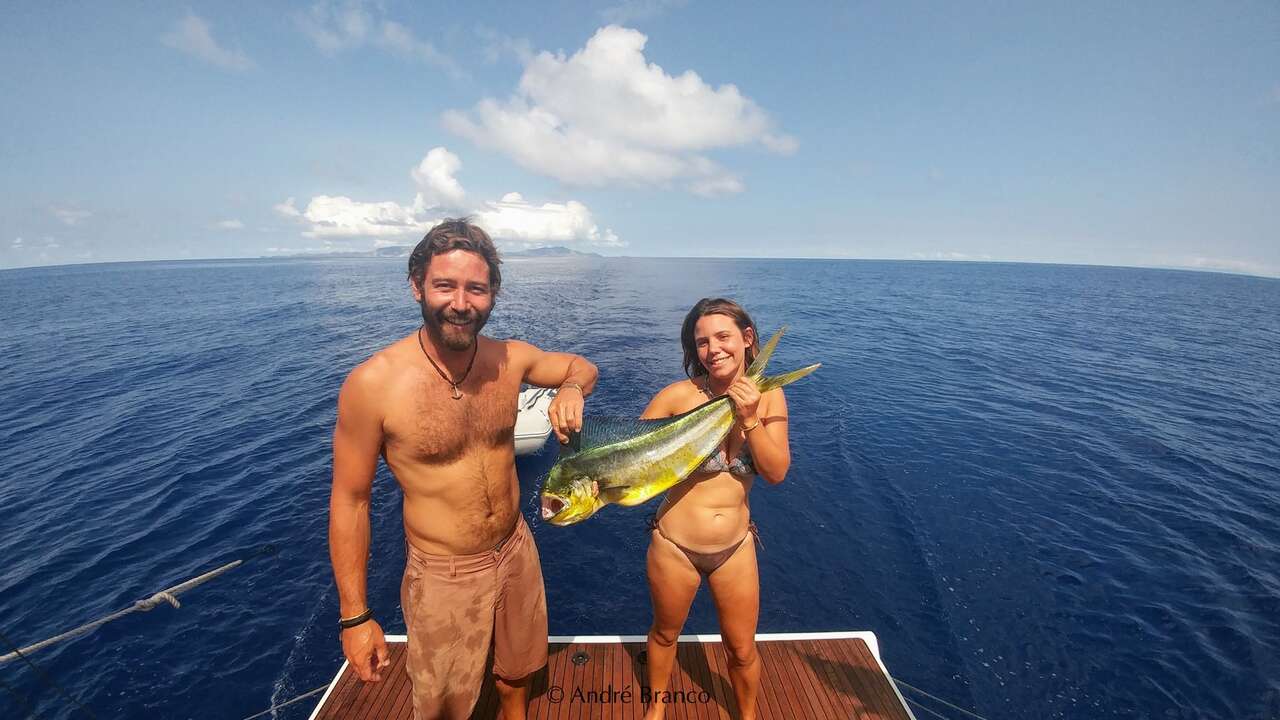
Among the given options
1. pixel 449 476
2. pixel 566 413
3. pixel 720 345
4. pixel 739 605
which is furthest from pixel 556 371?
pixel 739 605

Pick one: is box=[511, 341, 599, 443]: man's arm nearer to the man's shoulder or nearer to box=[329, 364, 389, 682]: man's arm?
the man's shoulder

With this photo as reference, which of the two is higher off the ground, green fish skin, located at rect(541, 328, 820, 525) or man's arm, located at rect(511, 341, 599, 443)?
man's arm, located at rect(511, 341, 599, 443)

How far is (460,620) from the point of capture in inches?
147

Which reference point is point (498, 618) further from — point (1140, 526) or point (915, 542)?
point (1140, 526)

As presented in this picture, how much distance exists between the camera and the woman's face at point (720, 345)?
3699 millimetres

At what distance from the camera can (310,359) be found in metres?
27.7

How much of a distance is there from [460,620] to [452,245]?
3155mm

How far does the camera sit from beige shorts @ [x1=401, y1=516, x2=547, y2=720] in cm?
367

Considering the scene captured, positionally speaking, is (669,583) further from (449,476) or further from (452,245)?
(452,245)

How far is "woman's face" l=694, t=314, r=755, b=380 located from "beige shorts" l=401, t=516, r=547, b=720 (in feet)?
7.38

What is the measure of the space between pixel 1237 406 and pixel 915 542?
80.4 feet

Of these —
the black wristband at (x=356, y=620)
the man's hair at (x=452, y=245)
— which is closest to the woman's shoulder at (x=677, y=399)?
the man's hair at (x=452, y=245)

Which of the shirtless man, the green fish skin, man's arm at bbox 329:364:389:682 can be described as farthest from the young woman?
man's arm at bbox 329:364:389:682

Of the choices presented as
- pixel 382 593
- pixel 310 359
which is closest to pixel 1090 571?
pixel 382 593
